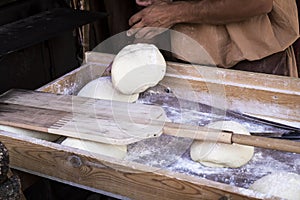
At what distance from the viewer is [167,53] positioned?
1.74 metres

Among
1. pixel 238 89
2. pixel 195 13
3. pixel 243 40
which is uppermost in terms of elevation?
pixel 195 13

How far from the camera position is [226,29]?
157 centimetres

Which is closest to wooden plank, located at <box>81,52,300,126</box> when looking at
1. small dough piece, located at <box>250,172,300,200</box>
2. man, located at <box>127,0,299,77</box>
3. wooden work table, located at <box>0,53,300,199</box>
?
wooden work table, located at <box>0,53,300,199</box>

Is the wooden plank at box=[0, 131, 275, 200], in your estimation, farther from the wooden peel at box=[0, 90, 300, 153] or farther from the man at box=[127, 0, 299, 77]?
the man at box=[127, 0, 299, 77]

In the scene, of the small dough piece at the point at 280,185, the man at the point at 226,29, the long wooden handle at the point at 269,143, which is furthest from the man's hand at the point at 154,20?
the small dough piece at the point at 280,185

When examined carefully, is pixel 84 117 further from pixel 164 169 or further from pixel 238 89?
pixel 238 89

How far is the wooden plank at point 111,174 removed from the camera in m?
0.97

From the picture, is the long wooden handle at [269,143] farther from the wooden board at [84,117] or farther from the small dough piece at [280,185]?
the wooden board at [84,117]

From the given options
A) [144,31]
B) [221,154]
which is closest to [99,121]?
[221,154]

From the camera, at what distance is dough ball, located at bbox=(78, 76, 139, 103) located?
1510 millimetres

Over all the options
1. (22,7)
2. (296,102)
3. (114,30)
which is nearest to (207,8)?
(296,102)

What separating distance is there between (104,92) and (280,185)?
2.37ft

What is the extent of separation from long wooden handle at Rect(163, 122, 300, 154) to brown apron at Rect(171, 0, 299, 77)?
18.7 inches

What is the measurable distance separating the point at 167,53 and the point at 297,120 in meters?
0.60
